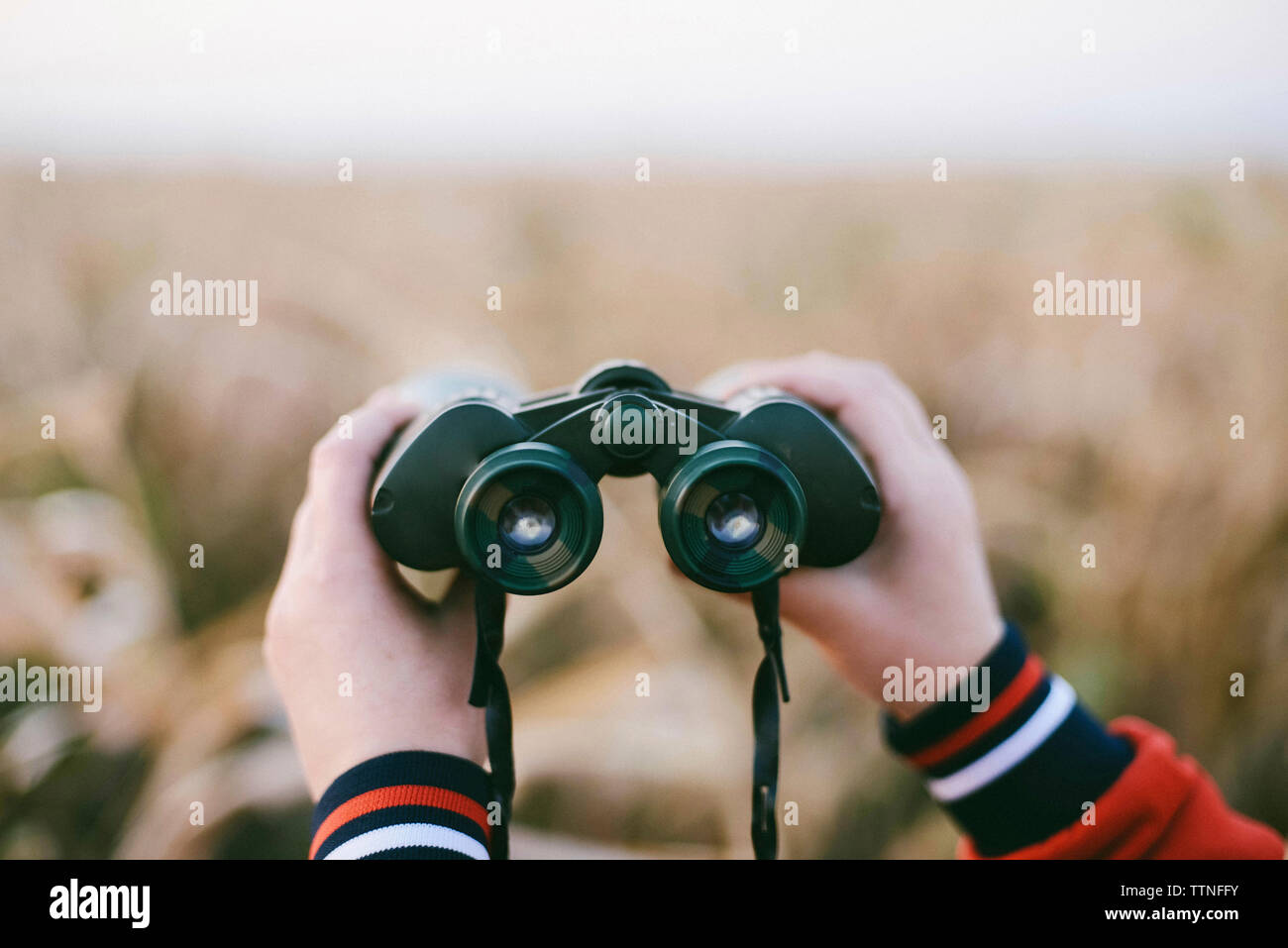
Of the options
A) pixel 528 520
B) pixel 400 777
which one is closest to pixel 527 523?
pixel 528 520

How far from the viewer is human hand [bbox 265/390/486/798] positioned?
76 cm

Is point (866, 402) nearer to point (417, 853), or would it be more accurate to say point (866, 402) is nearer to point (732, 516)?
point (732, 516)

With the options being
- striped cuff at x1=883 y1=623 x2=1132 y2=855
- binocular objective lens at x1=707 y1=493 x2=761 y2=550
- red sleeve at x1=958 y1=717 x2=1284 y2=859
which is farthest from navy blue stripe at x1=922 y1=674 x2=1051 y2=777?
binocular objective lens at x1=707 y1=493 x2=761 y2=550

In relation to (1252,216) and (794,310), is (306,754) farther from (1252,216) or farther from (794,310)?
(1252,216)

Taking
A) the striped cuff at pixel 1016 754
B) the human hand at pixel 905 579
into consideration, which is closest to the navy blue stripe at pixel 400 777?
the human hand at pixel 905 579

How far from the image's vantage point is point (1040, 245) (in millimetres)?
1895

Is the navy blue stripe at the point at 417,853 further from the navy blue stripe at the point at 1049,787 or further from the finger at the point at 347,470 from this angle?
the navy blue stripe at the point at 1049,787

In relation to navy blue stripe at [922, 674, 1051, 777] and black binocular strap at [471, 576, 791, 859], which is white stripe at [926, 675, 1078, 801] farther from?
black binocular strap at [471, 576, 791, 859]

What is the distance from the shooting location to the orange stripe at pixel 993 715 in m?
0.88

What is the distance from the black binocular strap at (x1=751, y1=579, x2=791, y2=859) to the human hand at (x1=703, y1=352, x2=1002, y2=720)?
143 millimetres

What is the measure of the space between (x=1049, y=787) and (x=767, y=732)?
1.15ft

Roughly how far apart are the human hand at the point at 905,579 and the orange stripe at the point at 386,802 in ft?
1.42

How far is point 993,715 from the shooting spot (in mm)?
882

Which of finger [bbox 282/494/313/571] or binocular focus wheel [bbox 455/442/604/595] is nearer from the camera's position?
binocular focus wheel [bbox 455/442/604/595]
